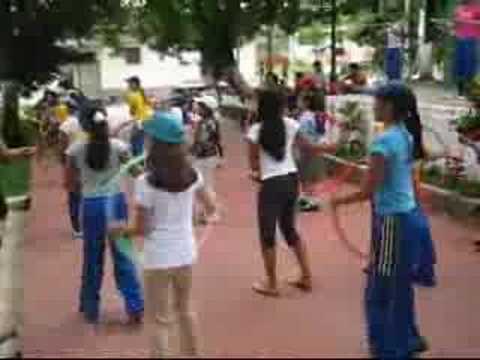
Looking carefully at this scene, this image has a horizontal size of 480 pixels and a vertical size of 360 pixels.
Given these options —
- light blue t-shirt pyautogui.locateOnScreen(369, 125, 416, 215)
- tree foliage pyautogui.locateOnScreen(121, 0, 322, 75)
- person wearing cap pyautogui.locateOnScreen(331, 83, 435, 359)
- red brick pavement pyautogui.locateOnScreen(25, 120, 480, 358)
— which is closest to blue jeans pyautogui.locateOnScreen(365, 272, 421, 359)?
person wearing cap pyautogui.locateOnScreen(331, 83, 435, 359)

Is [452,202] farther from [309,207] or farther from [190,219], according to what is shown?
[190,219]

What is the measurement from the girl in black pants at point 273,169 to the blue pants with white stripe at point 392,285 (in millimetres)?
1989

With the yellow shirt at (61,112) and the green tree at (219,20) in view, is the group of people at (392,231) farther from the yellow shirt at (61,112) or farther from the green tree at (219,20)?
the green tree at (219,20)

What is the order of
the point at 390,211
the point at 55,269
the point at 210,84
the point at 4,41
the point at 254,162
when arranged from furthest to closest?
the point at 210,84 < the point at 4,41 < the point at 55,269 < the point at 254,162 < the point at 390,211

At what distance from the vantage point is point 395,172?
5.95 meters

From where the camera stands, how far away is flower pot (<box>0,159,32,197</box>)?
51.9ft

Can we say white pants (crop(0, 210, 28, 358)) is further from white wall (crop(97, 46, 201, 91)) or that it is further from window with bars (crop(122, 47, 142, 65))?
white wall (crop(97, 46, 201, 91))

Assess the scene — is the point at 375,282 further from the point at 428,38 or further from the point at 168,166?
the point at 428,38

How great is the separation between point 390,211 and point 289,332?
167 cm

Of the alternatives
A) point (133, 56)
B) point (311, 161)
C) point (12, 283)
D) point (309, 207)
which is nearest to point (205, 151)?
point (311, 161)

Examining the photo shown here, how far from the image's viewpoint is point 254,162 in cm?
821

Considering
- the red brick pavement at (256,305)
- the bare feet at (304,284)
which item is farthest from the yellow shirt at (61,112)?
the bare feet at (304,284)

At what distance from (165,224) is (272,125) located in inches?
98.4

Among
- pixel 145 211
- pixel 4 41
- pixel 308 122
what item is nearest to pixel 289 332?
pixel 145 211
